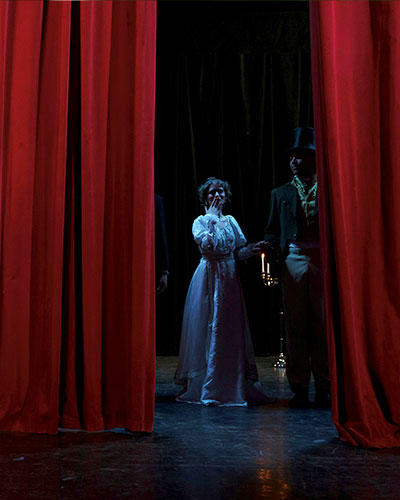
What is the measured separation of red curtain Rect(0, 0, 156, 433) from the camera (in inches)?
103

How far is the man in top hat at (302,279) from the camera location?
341 cm

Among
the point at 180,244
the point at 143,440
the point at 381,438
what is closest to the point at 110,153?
the point at 143,440

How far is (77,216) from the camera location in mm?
2734

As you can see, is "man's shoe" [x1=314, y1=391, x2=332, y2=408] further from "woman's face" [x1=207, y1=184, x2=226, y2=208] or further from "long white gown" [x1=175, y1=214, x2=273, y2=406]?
"woman's face" [x1=207, y1=184, x2=226, y2=208]

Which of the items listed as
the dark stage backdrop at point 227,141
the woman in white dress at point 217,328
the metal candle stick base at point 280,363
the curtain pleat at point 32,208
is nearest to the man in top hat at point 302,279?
the woman in white dress at point 217,328

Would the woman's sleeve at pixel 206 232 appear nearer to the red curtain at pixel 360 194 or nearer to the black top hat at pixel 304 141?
the black top hat at pixel 304 141

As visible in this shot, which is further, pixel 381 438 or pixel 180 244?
pixel 180 244

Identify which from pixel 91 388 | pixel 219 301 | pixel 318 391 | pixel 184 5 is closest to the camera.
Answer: pixel 91 388

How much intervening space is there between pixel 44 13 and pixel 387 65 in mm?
1596

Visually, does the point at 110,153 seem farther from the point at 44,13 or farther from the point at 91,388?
the point at 91,388

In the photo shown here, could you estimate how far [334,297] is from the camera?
8.43 feet

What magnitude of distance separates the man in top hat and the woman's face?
1.43 ft

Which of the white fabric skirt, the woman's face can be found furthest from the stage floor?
the woman's face

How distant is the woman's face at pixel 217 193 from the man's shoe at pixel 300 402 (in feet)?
4.33
